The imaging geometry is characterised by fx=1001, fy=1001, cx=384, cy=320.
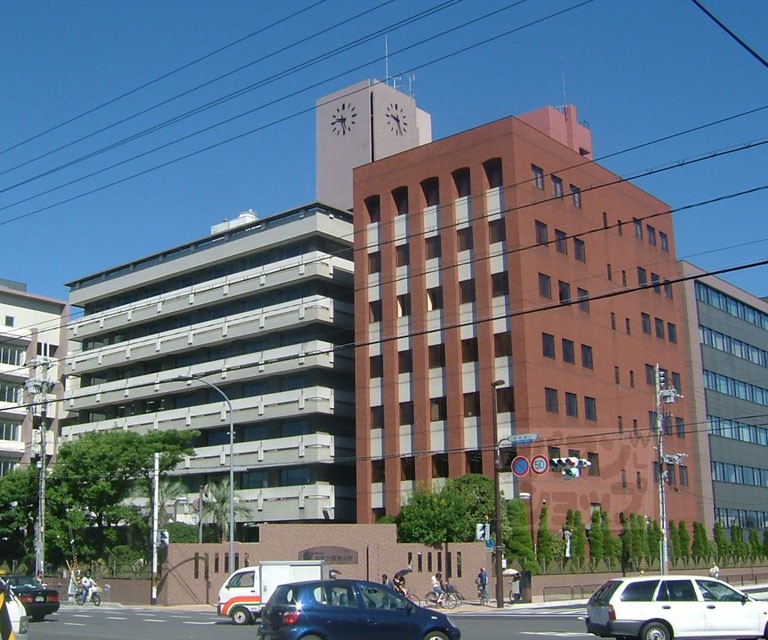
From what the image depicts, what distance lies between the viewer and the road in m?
Answer: 25.4

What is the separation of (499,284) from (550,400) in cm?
709

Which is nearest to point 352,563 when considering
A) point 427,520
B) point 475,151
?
point 427,520

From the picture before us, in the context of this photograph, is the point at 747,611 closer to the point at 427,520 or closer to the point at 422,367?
the point at 427,520

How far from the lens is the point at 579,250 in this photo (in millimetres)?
61344

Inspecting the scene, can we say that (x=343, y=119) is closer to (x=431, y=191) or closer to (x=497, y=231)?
(x=431, y=191)

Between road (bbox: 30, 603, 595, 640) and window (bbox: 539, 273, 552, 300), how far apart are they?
19.7 metres

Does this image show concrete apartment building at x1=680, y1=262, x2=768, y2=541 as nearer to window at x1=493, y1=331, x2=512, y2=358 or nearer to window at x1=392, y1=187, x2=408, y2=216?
window at x1=493, y1=331, x2=512, y2=358

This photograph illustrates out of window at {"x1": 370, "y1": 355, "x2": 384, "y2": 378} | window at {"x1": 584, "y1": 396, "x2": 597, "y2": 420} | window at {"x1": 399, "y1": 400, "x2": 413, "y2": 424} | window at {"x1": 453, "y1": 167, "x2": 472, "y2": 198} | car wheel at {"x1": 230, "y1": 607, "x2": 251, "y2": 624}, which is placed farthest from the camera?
window at {"x1": 370, "y1": 355, "x2": 384, "y2": 378}

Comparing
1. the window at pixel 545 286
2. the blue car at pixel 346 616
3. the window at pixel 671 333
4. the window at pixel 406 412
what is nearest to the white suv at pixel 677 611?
the blue car at pixel 346 616

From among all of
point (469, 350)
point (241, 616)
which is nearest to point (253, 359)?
point (469, 350)

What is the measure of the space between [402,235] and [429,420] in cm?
1146

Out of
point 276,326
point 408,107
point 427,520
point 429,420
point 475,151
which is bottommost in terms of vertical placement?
point 427,520

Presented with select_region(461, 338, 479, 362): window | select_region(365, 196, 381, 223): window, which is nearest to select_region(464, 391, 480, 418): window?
select_region(461, 338, 479, 362): window

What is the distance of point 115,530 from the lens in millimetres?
55469
